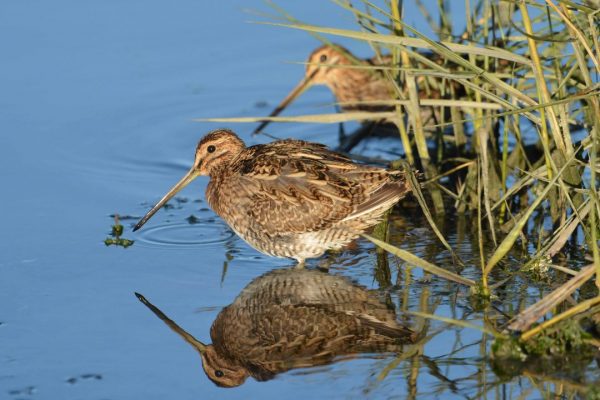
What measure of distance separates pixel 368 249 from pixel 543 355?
7.20ft

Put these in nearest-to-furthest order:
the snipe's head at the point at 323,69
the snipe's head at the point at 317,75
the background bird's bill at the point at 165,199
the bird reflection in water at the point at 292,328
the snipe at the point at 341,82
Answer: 1. the bird reflection in water at the point at 292,328
2. the background bird's bill at the point at 165,199
3. the snipe's head at the point at 317,75
4. the snipe at the point at 341,82
5. the snipe's head at the point at 323,69

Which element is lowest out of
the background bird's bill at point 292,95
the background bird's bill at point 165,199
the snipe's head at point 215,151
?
the background bird's bill at point 165,199

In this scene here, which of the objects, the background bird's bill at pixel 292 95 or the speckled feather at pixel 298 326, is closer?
the speckled feather at pixel 298 326

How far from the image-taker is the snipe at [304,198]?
6.93 metres

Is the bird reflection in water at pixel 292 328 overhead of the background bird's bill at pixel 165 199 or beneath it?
beneath

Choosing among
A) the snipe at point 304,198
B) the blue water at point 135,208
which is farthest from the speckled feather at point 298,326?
the snipe at point 304,198

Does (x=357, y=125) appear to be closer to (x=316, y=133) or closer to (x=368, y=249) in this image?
(x=316, y=133)

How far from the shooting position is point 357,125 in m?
10.4

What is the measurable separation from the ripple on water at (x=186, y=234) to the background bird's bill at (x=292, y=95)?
182 centimetres

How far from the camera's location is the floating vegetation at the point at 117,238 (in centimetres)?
757

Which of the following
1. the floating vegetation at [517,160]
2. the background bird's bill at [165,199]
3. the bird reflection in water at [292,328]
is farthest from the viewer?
the background bird's bill at [165,199]

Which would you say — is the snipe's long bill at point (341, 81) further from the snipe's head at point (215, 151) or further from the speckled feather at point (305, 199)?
the speckled feather at point (305, 199)

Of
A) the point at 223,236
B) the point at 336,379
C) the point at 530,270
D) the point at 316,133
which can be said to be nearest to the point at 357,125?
the point at 316,133

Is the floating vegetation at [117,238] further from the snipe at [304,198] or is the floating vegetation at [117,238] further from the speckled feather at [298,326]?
the speckled feather at [298,326]
